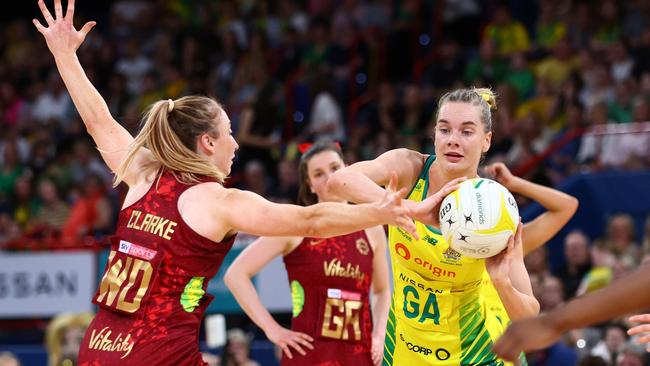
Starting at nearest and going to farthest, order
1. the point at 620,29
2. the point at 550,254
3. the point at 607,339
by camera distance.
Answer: the point at 607,339 → the point at 550,254 → the point at 620,29

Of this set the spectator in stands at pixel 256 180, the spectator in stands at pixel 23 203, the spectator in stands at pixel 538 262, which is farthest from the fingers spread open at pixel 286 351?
the spectator in stands at pixel 23 203

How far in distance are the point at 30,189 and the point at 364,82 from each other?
4866 mm

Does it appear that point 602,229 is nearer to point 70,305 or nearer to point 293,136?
point 293,136

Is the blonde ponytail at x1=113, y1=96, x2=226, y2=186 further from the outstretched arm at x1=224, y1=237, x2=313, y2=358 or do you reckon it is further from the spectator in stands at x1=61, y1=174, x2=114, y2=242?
the spectator in stands at x1=61, y1=174, x2=114, y2=242

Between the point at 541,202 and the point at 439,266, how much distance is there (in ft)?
4.09

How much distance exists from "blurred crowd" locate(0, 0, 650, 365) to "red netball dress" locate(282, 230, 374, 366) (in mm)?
2648

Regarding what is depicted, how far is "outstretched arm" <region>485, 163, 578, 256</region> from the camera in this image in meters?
6.04

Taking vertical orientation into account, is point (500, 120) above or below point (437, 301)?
above

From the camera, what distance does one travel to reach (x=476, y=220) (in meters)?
4.33

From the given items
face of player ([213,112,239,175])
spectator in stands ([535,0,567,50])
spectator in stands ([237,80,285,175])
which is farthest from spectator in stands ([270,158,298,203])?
face of player ([213,112,239,175])

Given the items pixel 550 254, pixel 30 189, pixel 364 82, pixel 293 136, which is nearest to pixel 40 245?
pixel 30 189

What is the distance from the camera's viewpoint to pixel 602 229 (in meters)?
10.7

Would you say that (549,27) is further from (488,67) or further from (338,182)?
(338,182)

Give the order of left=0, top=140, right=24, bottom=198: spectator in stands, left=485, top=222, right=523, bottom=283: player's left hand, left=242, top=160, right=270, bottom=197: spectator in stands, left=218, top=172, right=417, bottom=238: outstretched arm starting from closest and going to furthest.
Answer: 1. left=218, top=172, right=417, bottom=238: outstretched arm
2. left=485, top=222, right=523, bottom=283: player's left hand
3. left=242, top=160, right=270, bottom=197: spectator in stands
4. left=0, top=140, right=24, bottom=198: spectator in stands
